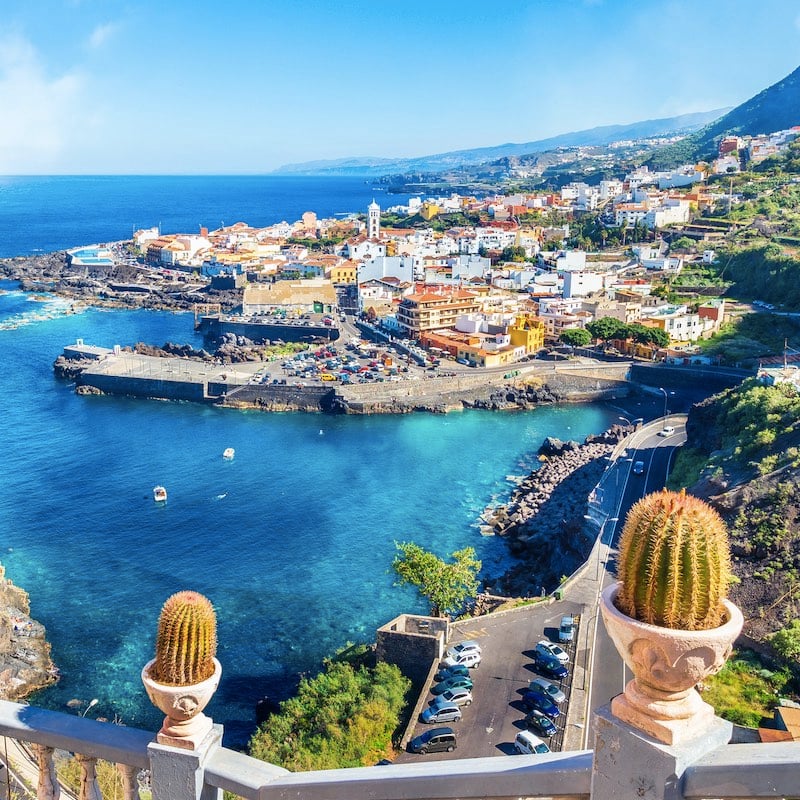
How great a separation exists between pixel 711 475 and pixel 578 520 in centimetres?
272

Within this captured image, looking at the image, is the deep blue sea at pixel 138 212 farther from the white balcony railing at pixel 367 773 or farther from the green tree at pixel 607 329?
the white balcony railing at pixel 367 773

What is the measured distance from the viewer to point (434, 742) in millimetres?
8398

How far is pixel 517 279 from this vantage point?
128 ft

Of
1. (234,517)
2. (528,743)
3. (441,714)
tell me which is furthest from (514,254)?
(528,743)

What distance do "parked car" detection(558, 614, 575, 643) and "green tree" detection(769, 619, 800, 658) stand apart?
2495 millimetres

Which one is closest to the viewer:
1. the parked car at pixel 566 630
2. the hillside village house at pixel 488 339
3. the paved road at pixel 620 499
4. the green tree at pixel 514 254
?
the paved road at pixel 620 499

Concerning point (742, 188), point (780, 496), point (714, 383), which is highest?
point (742, 188)

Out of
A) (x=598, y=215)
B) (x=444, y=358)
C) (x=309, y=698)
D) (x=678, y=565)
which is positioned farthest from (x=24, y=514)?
(x=598, y=215)

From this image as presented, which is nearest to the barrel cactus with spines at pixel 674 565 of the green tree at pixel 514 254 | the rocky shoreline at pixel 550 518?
the rocky shoreline at pixel 550 518

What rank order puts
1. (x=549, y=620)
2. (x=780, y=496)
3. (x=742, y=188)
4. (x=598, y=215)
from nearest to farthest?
(x=549, y=620), (x=780, y=496), (x=742, y=188), (x=598, y=215)

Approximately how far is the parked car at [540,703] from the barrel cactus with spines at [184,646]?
7929mm

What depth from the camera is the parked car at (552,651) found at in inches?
390

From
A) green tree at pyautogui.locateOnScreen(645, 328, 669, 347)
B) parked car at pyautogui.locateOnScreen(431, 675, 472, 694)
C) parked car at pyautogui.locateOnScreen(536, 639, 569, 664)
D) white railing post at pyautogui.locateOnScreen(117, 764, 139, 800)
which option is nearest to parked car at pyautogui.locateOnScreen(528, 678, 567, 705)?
parked car at pyautogui.locateOnScreen(536, 639, 569, 664)

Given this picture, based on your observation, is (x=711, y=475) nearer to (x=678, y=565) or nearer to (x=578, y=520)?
(x=578, y=520)
